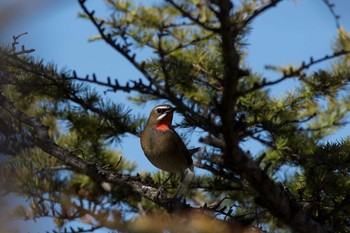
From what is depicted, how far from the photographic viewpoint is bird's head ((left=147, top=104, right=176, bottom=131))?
5.88 meters

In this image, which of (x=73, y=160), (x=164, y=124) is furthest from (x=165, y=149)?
(x=73, y=160)

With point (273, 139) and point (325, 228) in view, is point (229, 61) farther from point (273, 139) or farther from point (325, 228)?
point (273, 139)

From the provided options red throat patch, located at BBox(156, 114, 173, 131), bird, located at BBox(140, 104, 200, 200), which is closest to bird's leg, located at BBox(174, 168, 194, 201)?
bird, located at BBox(140, 104, 200, 200)

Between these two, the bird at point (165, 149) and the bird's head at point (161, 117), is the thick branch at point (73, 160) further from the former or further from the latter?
the bird's head at point (161, 117)

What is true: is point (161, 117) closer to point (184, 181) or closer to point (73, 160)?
point (184, 181)

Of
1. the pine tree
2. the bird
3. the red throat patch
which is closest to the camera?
the pine tree

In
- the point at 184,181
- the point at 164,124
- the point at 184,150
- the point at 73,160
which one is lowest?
the point at 73,160

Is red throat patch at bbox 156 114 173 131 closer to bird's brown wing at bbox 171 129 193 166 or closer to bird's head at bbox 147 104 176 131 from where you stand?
bird's head at bbox 147 104 176 131

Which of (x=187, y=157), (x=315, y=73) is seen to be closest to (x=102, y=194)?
(x=187, y=157)

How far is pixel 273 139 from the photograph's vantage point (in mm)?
4816

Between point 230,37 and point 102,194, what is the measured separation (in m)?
3.04

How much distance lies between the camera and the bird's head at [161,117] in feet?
19.3

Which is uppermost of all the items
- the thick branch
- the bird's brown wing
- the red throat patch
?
the red throat patch

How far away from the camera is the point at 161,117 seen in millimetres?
5941
